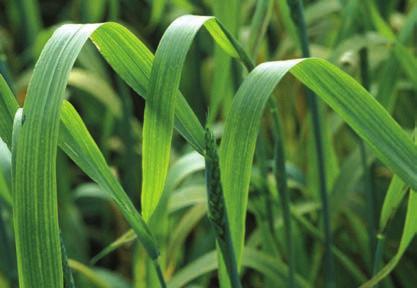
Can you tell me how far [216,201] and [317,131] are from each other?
32 cm

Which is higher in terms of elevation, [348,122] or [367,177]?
[348,122]

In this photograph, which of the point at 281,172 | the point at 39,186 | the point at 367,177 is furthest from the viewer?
the point at 367,177

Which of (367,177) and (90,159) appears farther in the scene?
(367,177)

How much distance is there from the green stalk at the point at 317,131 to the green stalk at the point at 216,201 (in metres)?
0.28

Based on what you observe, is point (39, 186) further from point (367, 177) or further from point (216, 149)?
point (367, 177)

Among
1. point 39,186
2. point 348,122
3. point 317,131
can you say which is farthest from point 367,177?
point 39,186

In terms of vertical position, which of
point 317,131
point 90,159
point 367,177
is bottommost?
point 367,177

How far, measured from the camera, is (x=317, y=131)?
0.83m

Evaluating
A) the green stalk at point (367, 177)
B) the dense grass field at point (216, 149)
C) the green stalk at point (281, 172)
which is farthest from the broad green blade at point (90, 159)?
the green stalk at point (367, 177)

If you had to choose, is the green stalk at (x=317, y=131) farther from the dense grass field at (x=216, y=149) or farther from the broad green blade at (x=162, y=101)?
the broad green blade at (x=162, y=101)

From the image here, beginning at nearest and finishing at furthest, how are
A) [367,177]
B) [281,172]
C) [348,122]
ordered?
[348,122]
[281,172]
[367,177]

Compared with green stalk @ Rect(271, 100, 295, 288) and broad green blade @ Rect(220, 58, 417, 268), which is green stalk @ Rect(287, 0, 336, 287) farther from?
broad green blade @ Rect(220, 58, 417, 268)

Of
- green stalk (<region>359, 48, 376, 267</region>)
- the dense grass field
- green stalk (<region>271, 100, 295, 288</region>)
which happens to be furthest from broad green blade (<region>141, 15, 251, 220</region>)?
green stalk (<region>359, 48, 376, 267</region>)

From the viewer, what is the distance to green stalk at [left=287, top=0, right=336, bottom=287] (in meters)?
0.78
